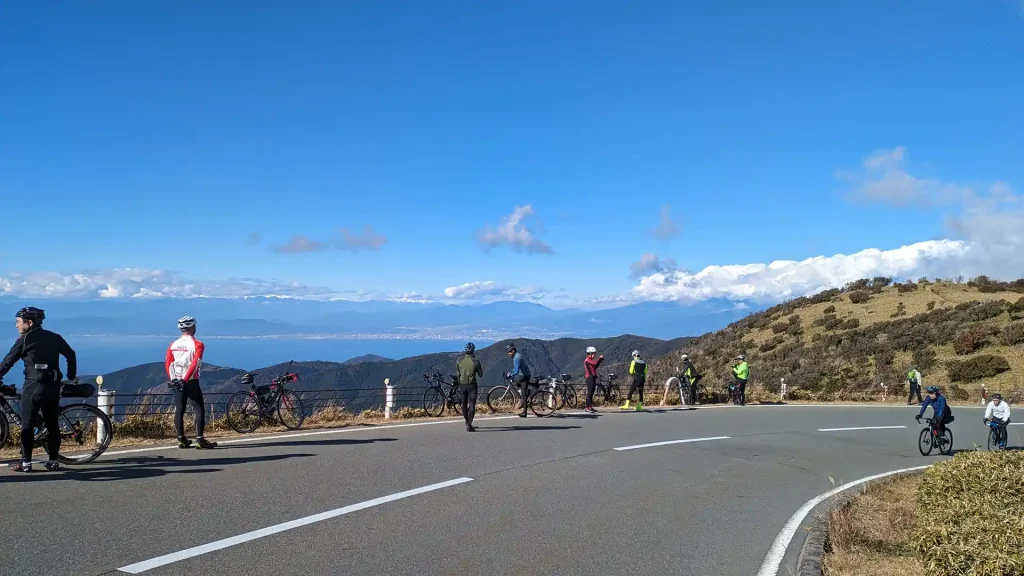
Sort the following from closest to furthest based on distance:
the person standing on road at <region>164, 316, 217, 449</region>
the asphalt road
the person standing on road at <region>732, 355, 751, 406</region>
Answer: the asphalt road → the person standing on road at <region>164, 316, 217, 449</region> → the person standing on road at <region>732, 355, 751, 406</region>

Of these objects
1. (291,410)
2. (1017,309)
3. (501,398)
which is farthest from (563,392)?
(1017,309)

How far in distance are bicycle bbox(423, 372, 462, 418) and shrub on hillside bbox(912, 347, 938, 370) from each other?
30243 millimetres

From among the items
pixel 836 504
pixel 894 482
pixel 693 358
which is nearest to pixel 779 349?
pixel 693 358

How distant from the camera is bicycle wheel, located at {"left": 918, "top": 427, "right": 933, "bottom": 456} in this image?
14.4m

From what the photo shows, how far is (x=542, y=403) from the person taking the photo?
1720 cm

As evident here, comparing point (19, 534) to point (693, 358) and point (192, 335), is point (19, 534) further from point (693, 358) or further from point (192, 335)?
point (693, 358)

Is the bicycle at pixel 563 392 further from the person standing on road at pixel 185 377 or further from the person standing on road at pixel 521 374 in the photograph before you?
the person standing on road at pixel 185 377

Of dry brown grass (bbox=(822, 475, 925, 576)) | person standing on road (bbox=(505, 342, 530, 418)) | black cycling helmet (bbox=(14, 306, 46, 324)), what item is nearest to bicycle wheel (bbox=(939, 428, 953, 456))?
dry brown grass (bbox=(822, 475, 925, 576))

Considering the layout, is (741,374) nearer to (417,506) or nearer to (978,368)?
(978,368)

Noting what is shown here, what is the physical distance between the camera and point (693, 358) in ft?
165

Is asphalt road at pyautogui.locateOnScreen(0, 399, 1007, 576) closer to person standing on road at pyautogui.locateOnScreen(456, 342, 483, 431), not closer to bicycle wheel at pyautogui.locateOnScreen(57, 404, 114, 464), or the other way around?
bicycle wheel at pyautogui.locateOnScreen(57, 404, 114, 464)

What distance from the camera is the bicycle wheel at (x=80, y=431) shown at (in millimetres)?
8617

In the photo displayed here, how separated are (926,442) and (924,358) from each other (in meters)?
25.6

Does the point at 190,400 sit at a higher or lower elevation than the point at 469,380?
lower
